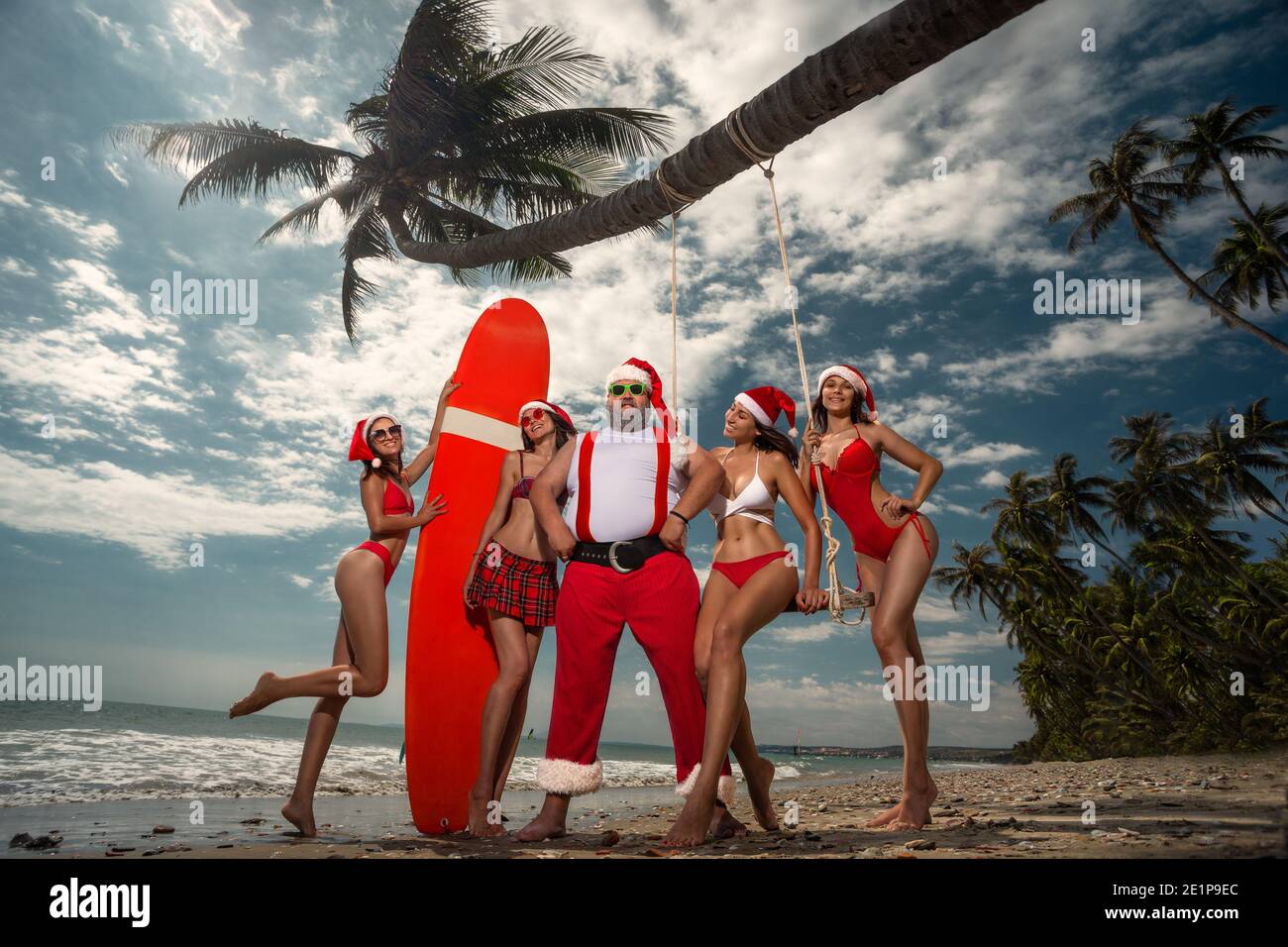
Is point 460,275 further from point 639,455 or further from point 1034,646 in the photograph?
point 1034,646

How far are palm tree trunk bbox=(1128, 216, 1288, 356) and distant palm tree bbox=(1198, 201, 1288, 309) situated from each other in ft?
6.49

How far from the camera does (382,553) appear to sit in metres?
4.19

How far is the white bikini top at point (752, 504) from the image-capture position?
11.7 ft

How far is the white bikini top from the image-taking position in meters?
3.57

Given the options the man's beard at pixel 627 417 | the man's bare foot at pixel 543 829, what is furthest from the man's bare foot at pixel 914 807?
the man's beard at pixel 627 417

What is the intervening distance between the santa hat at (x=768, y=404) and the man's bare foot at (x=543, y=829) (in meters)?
2.18

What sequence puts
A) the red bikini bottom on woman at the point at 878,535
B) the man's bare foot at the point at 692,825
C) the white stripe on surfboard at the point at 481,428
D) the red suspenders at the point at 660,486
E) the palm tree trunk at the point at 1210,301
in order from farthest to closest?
the palm tree trunk at the point at 1210,301 < the white stripe on surfboard at the point at 481,428 < the red bikini bottom on woman at the point at 878,535 < the red suspenders at the point at 660,486 < the man's bare foot at the point at 692,825

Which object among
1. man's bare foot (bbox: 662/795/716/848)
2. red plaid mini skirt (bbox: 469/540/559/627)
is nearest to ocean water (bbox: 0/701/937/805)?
red plaid mini skirt (bbox: 469/540/559/627)

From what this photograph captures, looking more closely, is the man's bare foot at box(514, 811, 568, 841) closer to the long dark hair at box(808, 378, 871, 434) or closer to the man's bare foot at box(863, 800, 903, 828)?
the man's bare foot at box(863, 800, 903, 828)

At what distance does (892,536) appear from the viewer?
3871 mm

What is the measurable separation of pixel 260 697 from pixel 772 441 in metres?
2.90

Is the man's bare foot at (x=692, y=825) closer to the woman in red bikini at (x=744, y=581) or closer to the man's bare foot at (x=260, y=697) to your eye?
the woman in red bikini at (x=744, y=581)

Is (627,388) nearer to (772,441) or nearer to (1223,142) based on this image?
(772,441)
